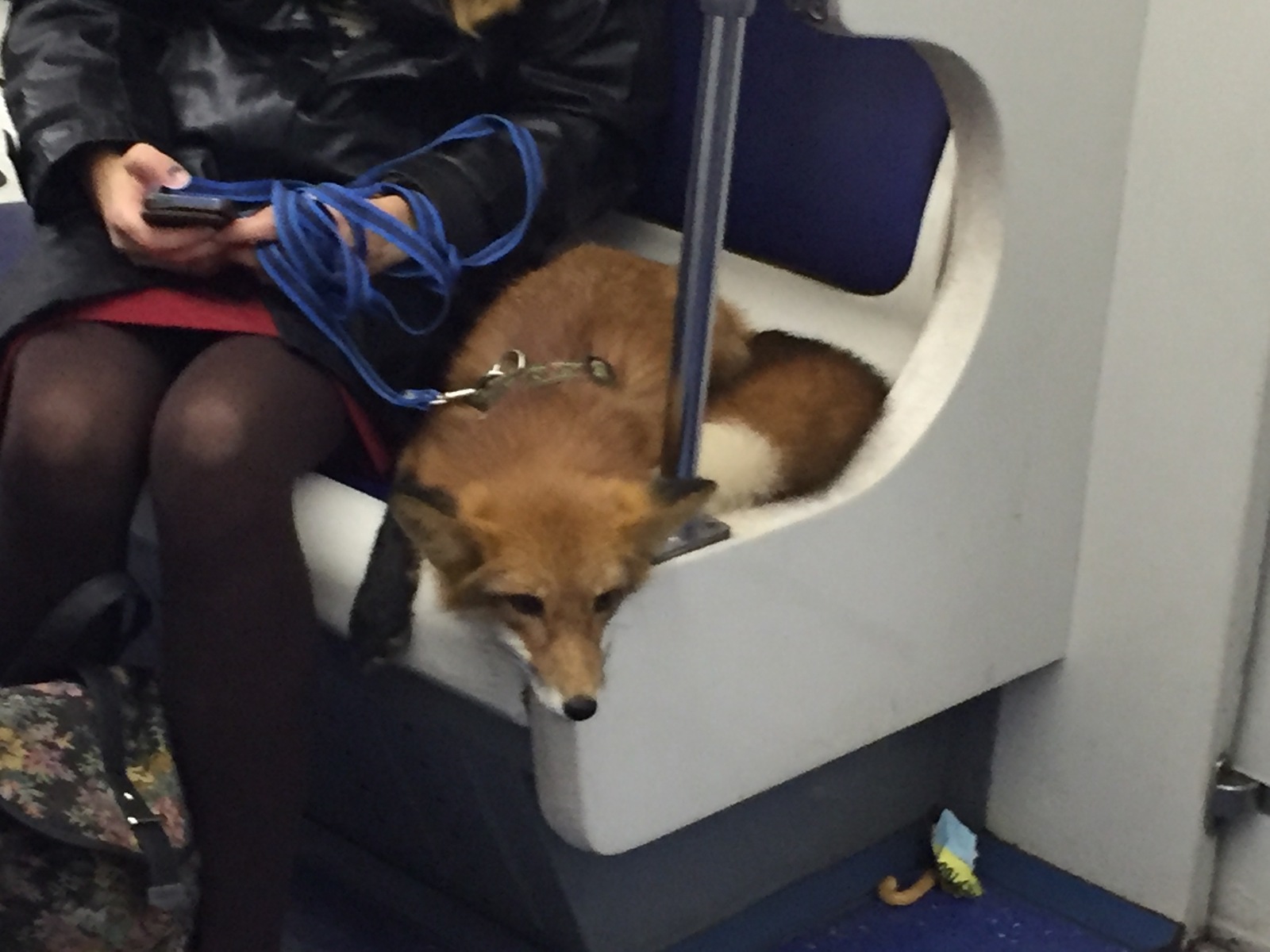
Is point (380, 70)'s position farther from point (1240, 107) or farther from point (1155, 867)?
point (1155, 867)

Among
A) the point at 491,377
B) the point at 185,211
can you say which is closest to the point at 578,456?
the point at 491,377

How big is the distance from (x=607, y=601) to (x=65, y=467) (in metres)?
0.39

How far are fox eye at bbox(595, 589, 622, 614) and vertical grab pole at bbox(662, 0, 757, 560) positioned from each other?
5 cm

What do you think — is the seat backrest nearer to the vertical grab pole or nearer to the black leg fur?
the vertical grab pole

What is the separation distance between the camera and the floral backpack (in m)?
0.93

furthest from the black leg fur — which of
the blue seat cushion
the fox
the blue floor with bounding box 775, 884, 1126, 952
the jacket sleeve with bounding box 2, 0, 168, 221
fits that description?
the blue seat cushion

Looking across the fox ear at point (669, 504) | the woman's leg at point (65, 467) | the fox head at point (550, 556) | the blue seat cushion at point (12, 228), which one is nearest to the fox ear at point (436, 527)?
the fox head at point (550, 556)

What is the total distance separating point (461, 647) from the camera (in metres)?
0.96

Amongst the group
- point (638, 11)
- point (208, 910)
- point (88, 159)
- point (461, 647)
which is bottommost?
point (208, 910)

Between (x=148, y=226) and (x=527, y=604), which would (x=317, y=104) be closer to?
(x=148, y=226)

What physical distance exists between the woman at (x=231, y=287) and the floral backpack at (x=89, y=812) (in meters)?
0.03

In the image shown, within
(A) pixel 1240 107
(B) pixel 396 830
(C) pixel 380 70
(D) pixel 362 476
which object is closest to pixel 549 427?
(D) pixel 362 476

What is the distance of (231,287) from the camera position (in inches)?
42.6

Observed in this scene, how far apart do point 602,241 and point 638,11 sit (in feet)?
0.82
